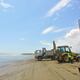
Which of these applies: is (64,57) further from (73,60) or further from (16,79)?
(16,79)

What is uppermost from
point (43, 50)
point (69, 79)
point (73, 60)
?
point (43, 50)

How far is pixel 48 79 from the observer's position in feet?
43.7

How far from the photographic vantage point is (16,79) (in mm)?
14375

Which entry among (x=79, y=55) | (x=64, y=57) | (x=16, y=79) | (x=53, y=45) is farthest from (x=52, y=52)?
(x=16, y=79)

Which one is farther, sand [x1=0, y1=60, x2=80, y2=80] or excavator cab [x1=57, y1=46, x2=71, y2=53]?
excavator cab [x1=57, y1=46, x2=71, y2=53]

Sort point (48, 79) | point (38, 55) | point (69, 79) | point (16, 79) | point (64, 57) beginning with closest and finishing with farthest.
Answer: point (69, 79) → point (48, 79) → point (16, 79) → point (64, 57) → point (38, 55)

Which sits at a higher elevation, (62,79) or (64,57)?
(64,57)

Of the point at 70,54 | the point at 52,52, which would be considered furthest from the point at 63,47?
the point at 52,52

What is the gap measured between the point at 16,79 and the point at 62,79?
3.25 metres

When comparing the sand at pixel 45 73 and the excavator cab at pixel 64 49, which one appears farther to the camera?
the excavator cab at pixel 64 49

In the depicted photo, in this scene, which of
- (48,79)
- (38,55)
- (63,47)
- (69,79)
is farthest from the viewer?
(38,55)

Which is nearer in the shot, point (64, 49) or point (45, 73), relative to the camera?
point (45, 73)

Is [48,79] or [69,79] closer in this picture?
[69,79]

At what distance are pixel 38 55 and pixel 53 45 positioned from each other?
373cm
